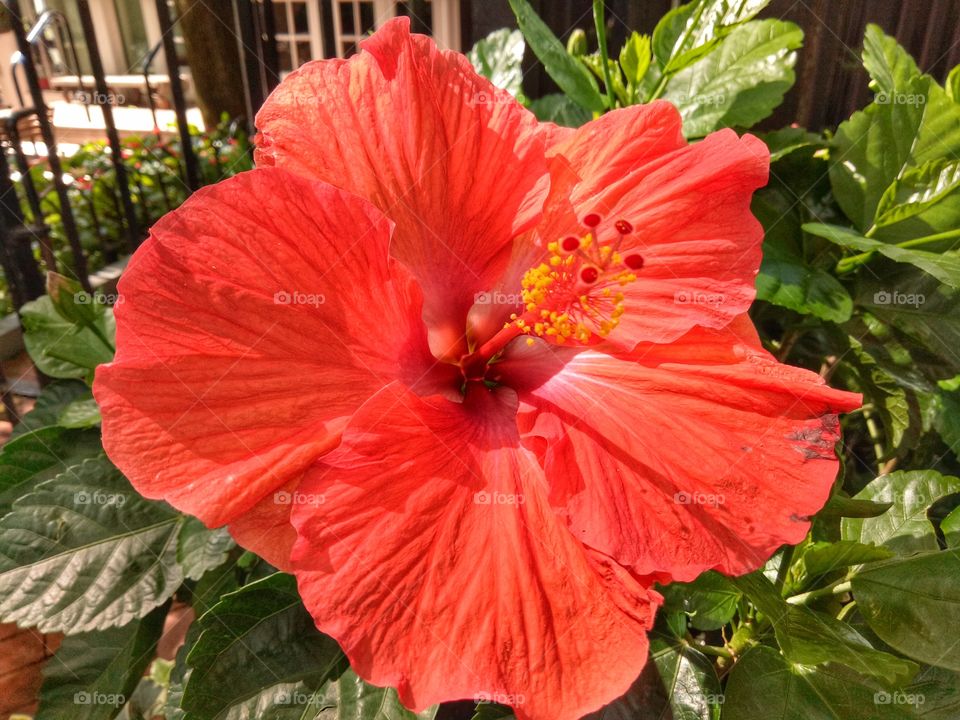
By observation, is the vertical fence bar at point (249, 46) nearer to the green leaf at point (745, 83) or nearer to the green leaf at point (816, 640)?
the green leaf at point (745, 83)

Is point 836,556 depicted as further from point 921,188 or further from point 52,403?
point 52,403

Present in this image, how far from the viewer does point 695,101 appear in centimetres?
141

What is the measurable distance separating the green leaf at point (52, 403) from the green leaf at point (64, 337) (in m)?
0.08

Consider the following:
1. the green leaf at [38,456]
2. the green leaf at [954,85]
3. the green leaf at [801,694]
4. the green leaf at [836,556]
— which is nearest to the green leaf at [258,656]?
the green leaf at [38,456]

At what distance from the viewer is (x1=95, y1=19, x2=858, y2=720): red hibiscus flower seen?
2.32 ft

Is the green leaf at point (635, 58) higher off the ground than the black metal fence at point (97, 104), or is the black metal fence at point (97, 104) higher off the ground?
the green leaf at point (635, 58)

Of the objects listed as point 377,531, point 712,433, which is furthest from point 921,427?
point 377,531

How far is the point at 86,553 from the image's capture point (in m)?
1.08

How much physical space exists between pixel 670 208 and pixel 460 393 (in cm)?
37

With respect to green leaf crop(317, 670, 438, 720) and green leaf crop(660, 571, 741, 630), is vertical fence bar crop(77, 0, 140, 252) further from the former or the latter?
green leaf crop(660, 571, 741, 630)

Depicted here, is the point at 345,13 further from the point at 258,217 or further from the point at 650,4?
the point at 258,217

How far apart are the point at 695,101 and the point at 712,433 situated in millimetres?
863

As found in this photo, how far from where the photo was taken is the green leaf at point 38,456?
47.1 inches

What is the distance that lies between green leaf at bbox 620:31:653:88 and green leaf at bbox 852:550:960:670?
0.90m
